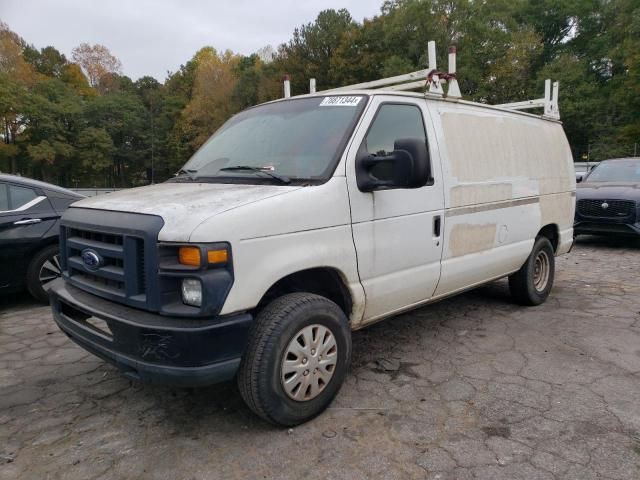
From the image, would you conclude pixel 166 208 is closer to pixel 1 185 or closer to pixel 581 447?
pixel 581 447

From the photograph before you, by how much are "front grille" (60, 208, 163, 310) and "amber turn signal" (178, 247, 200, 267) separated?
0.47 feet

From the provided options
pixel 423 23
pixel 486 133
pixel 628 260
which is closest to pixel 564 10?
pixel 423 23

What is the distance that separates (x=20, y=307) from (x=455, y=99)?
5285 millimetres

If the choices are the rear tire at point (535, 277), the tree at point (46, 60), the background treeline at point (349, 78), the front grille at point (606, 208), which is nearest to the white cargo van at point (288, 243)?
the rear tire at point (535, 277)

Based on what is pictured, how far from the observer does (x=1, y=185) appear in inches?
212

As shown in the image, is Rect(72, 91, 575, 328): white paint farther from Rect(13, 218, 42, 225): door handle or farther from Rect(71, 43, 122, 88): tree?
Rect(71, 43, 122, 88): tree

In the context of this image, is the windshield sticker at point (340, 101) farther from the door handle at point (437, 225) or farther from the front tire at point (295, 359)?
the front tire at point (295, 359)

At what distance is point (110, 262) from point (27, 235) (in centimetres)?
322

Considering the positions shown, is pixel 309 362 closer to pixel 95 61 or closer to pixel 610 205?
pixel 610 205

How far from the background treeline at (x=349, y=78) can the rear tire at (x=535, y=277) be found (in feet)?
91.5

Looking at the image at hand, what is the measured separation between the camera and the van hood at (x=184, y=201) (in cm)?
250

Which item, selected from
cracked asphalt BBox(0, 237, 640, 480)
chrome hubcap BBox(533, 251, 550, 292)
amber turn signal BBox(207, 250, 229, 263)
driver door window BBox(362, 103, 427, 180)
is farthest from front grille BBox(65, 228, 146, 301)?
chrome hubcap BBox(533, 251, 550, 292)

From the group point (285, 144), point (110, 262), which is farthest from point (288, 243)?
point (110, 262)

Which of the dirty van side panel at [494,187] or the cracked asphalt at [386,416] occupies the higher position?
the dirty van side panel at [494,187]
